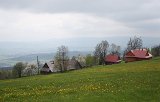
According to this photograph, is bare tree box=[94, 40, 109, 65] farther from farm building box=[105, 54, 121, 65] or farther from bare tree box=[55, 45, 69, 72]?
bare tree box=[55, 45, 69, 72]

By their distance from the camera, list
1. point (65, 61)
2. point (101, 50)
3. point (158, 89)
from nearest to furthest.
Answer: point (158, 89) < point (65, 61) < point (101, 50)

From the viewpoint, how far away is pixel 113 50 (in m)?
194

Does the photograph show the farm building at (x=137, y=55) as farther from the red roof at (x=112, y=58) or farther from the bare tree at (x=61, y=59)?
the bare tree at (x=61, y=59)

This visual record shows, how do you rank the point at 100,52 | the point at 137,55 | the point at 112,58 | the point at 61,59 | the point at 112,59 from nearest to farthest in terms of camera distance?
the point at 61,59
the point at 137,55
the point at 112,59
the point at 112,58
the point at 100,52

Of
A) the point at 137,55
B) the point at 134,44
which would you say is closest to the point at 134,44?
the point at 134,44

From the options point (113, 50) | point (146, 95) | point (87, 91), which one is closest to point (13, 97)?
point (87, 91)

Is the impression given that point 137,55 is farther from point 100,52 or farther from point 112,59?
point 100,52

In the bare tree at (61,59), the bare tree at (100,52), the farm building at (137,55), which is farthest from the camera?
the bare tree at (100,52)

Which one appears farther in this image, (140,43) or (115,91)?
(140,43)

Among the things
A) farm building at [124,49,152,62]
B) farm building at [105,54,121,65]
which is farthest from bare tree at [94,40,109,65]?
farm building at [124,49,152,62]

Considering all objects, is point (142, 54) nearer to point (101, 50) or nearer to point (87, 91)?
point (101, 50)

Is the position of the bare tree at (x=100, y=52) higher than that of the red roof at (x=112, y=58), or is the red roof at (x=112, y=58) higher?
the bare tree at (x=100, y=52)

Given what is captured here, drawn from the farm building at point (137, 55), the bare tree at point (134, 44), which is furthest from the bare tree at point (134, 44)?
Result: the farm building at point (137, 55)

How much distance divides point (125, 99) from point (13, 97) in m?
11.4
